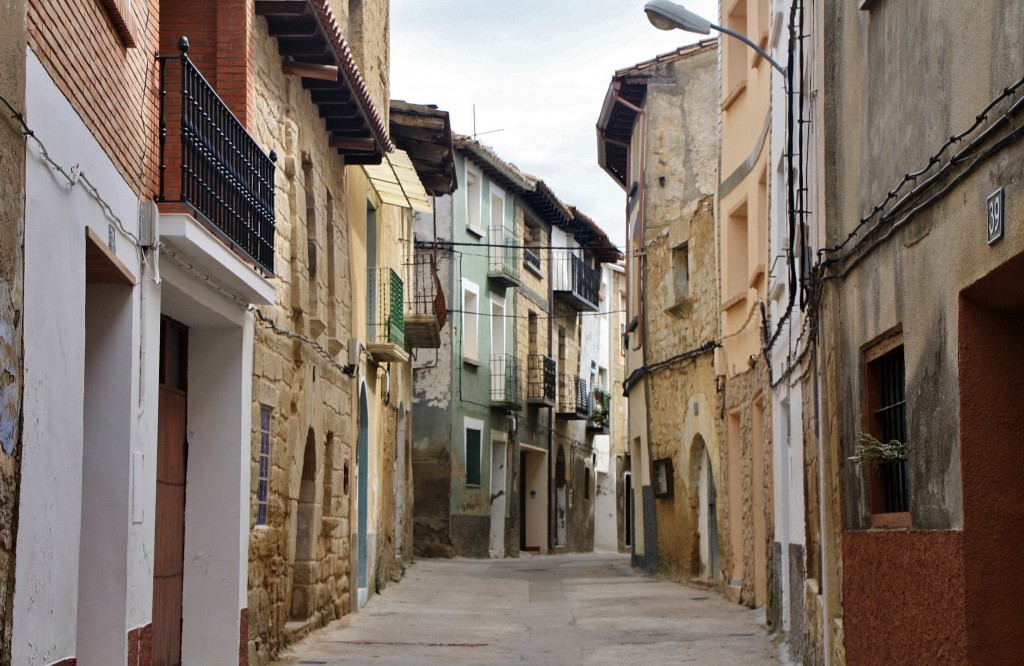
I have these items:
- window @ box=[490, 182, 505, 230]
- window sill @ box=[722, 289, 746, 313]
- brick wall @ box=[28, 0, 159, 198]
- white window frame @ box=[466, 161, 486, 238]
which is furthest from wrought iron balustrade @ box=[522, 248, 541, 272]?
brick wall @ box=[28, 0, 159, 198]

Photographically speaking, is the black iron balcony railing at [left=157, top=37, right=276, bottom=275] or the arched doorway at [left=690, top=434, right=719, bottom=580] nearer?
the black iron balcony railing at [left=157, top=37, right=276, bottom=275]

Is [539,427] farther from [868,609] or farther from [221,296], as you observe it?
[868,609]

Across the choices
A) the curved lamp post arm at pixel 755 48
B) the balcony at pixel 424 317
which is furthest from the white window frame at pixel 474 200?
the curved lamp post arm at pixel 755 48

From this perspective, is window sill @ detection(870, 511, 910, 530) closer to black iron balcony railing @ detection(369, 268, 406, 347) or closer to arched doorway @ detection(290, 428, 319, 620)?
arched doorway @ detection(290, 428, 319, 620)

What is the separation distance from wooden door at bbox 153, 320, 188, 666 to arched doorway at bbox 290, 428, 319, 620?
2767 millimetres

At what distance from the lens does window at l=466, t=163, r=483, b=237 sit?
3152cm

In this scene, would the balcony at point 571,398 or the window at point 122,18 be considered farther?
the balcony at point 571,398

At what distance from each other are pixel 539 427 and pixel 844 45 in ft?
94.4

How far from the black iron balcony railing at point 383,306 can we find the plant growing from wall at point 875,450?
11113mm

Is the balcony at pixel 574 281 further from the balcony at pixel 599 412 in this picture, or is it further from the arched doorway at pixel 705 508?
the arched doorway at pixel 705 508

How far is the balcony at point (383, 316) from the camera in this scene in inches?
716

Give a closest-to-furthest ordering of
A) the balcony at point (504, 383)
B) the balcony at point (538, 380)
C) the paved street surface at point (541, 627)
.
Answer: the paved street surface at point (541, 627), the balcony at point (504, 383), the balcony at point (538, 380)

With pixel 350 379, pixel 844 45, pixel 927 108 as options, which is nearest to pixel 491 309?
pixel 350 379

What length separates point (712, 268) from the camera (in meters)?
19.8
